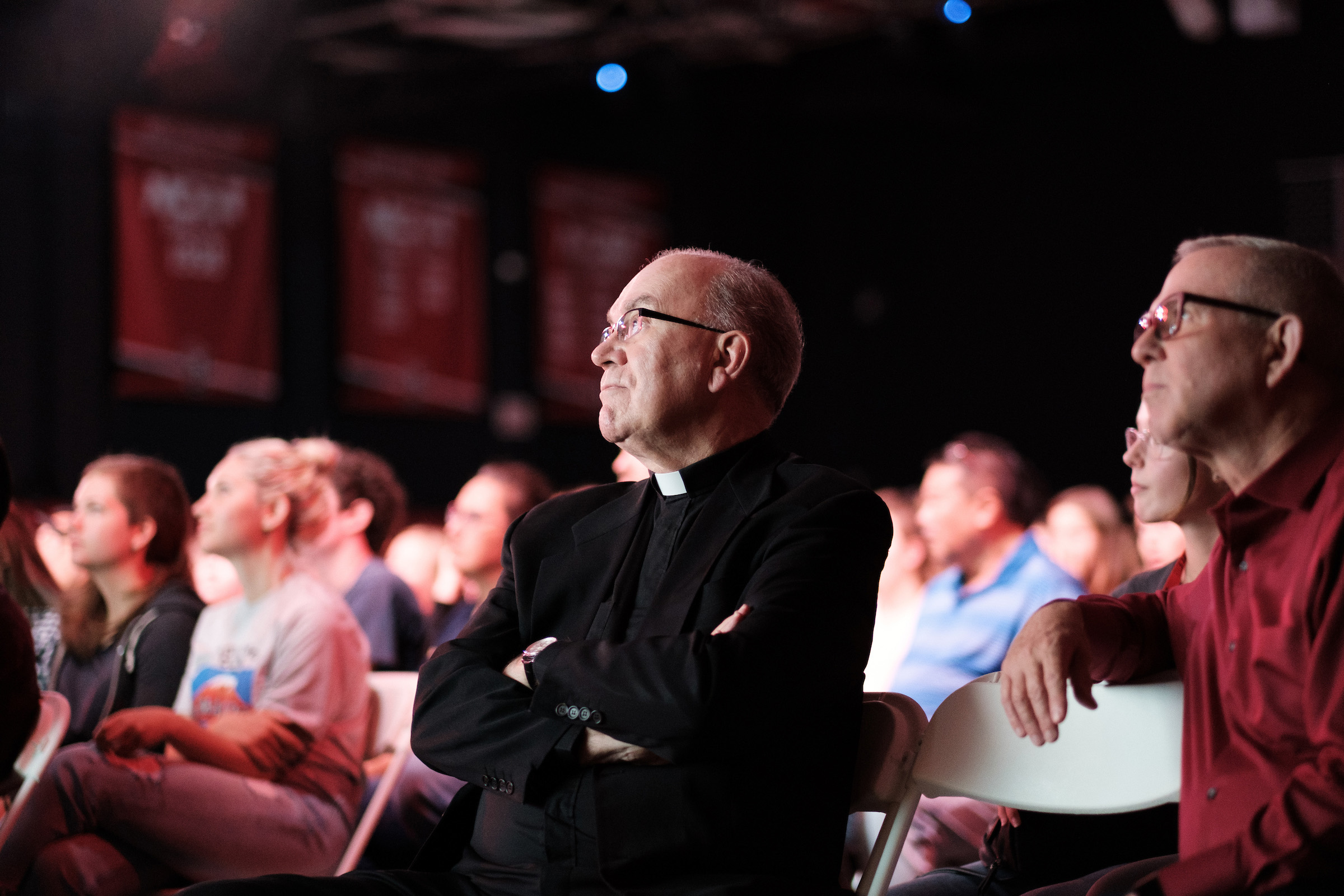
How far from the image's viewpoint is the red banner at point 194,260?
27.7 feet

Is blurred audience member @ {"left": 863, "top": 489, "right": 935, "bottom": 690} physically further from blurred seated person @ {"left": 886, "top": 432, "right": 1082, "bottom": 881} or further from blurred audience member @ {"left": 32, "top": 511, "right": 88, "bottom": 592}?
blurred audience member @ {"left": 32, "top": 511, "right": 88, "bottom": 592}

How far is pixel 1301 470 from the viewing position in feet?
5.10

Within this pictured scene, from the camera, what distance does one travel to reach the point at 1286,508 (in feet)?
5.08

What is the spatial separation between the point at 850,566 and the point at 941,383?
30.4 ft

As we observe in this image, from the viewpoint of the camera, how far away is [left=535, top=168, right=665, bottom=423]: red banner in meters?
10.5

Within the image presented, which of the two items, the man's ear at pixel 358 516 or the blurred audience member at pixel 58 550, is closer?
the blurred audience member at pixel 58 550

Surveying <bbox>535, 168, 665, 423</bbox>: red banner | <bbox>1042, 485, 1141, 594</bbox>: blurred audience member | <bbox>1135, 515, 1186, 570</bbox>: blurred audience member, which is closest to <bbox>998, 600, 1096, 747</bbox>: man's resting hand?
<bbox>1135, 515, 1186, 570</bbox>: blurred audience member

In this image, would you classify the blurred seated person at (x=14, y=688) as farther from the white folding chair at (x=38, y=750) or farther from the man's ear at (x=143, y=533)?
the man's ear at (x=143, y=533)

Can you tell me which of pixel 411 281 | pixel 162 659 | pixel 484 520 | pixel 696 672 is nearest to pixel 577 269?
pixel 411 281

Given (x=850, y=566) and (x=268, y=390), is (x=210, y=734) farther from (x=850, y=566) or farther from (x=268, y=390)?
(x=268, y=390)

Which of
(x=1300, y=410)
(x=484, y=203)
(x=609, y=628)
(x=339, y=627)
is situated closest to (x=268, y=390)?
(x=484, y=203)

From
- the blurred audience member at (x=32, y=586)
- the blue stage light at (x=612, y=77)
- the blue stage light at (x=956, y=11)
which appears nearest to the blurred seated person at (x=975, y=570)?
the blurred audience member at (x=32, y=586)

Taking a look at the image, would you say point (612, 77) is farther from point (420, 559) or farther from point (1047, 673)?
point (1047, 673)

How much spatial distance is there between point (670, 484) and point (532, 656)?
1.40 ft
